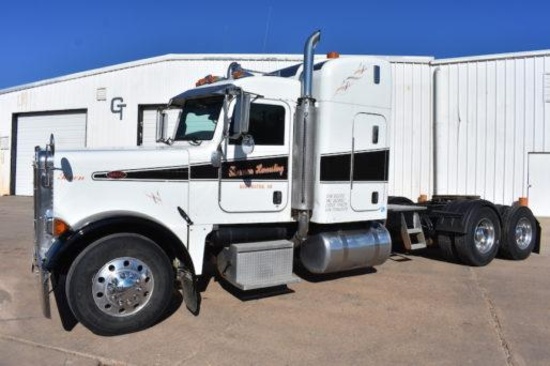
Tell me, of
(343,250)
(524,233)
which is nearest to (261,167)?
(343,250)

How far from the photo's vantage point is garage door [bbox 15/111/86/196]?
2206cm

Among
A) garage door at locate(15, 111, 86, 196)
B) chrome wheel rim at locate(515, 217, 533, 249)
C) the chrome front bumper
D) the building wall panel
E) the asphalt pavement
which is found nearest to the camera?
the asphalt pavement

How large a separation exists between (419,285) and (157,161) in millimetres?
4074

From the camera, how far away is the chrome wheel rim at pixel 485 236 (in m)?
9.16

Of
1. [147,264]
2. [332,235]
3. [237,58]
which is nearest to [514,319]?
[332,235]

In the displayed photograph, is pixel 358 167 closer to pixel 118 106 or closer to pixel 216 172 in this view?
pixel 216 172

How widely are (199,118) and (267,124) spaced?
856mm

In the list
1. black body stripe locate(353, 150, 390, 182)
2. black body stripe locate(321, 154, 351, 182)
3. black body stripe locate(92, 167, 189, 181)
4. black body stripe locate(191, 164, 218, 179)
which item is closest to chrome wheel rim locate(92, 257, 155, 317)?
black body stripe locate(92, 167, 189, 181)

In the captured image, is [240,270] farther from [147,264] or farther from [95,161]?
[95,161]

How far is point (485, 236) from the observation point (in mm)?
9289

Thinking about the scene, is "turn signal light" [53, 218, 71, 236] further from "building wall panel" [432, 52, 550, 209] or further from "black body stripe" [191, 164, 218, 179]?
"building wall panel" [432, 52, 550, 209]

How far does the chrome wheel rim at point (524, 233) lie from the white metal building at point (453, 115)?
706cm

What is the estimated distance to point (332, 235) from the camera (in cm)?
702

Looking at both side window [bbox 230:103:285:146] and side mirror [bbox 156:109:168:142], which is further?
side mirror [bbox 156:109:168:142]
